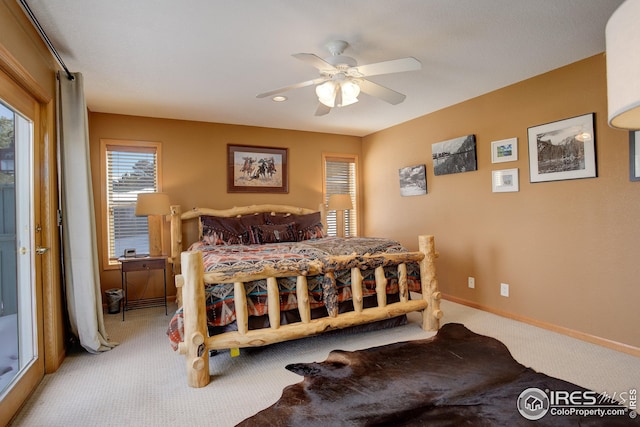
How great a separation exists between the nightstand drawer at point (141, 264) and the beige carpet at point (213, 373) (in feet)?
2.20

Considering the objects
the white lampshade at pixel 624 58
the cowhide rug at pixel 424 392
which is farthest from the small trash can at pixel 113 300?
the white lampshade at pixel 624 58

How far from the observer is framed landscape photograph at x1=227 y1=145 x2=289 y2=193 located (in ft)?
16.3

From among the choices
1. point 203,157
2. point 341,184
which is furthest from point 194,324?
point 341,184

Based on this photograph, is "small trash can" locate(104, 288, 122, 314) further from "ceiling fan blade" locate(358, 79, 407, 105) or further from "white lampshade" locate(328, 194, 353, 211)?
"ceiling fan blade" locate(358, 79, 407, 105)

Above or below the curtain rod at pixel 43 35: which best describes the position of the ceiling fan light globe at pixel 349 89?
below

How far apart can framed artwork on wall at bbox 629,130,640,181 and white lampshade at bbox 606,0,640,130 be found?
2808mm

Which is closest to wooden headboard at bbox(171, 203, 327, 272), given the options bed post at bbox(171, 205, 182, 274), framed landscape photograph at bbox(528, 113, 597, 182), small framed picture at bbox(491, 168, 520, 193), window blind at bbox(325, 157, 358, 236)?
bed post at bbox(171, 205, 182, 274)

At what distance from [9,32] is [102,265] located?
300 cm

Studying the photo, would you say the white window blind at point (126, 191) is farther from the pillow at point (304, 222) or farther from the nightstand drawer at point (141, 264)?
the pillow at point (304, 222)

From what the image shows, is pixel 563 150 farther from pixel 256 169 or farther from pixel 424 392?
pixel 256 169

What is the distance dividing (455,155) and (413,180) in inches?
30.0

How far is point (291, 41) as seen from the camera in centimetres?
260

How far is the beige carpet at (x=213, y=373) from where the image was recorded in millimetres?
2033

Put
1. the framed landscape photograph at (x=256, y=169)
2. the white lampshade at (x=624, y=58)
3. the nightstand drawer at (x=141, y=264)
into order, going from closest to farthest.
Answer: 1. the white lampshade at (x=624, y=58)
2. the nightstand drawer at (x=141, y=264)
3. the framed landscape photograph at (x=256, y=169)
